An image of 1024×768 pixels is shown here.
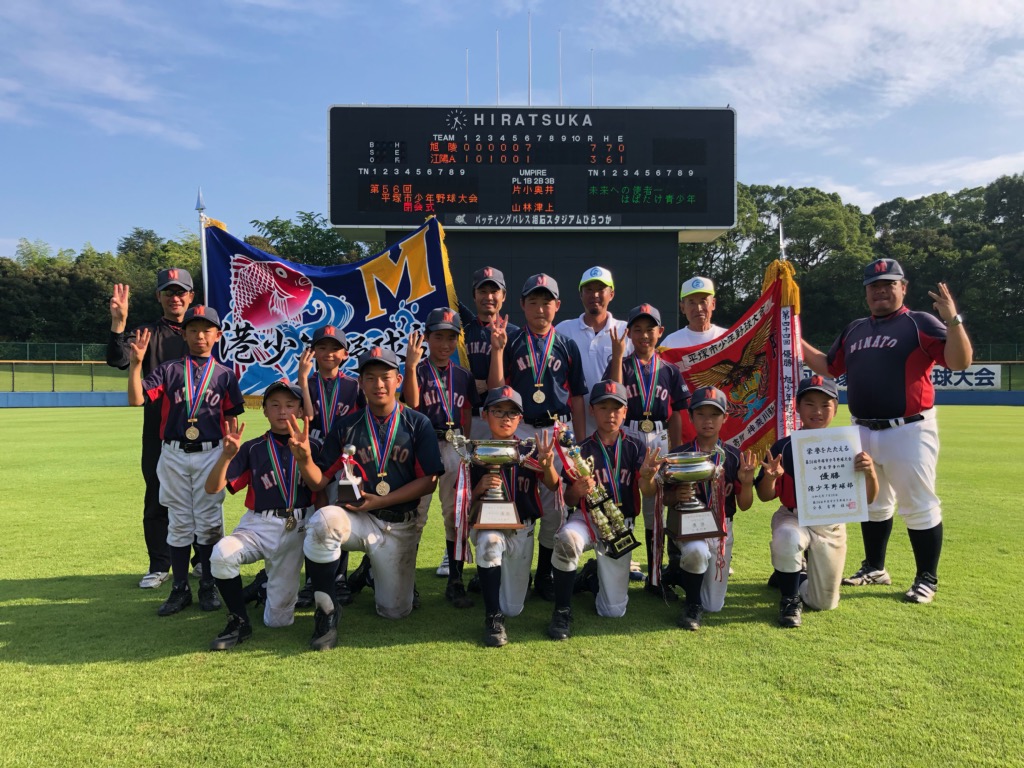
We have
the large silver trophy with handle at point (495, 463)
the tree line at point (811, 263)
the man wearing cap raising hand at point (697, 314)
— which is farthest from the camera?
the tree line at point (811, 263)

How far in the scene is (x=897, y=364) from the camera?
4.46 meters

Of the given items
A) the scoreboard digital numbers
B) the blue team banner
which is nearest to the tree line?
the scoreboard digital numbers

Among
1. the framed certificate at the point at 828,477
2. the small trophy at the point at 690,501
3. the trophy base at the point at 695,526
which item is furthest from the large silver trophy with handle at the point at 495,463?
the framed certificate at the point at 828,477

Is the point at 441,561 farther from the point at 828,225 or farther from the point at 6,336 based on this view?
the point at 6,336

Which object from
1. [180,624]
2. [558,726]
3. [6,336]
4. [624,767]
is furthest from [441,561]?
[6,336]

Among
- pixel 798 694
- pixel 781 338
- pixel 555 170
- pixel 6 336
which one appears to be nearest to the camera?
pixel 798 694

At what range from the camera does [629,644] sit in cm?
363

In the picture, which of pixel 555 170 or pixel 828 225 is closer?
pixel 555 170

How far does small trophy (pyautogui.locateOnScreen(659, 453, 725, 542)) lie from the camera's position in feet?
13.2

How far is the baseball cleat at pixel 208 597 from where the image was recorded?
4.30 meters

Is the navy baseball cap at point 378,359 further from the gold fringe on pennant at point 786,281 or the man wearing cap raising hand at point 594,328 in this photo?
the gold fringe on pennant at point 786,281

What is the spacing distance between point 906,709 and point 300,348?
5079 mm

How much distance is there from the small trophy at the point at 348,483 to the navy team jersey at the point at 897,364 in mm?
3460

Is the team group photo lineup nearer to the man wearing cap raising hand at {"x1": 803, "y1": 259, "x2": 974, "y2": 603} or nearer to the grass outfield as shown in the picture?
the man wearing cap raising hand at {"x1": 803, "y1": 259, "x2": 974, "y2": 603}
